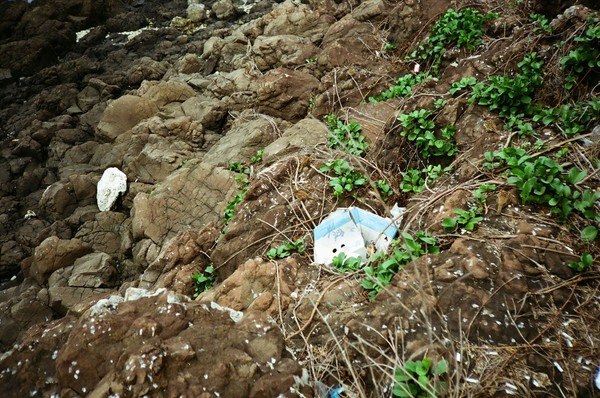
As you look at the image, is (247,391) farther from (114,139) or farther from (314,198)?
(114,139)

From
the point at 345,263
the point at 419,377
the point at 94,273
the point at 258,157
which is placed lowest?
the point at 94,273

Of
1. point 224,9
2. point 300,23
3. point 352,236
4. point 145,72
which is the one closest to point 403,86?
point 352,236

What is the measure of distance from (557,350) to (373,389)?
3.71 feet

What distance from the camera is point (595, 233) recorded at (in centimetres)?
245

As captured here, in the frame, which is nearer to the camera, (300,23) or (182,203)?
(182,203)

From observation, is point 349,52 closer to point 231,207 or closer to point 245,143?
point 245,143

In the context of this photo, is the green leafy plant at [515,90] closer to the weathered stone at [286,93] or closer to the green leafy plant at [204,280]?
the green leafy plant at [204,280]

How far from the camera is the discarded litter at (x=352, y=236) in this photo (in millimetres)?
3580

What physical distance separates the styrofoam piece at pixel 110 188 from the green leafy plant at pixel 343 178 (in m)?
6.90

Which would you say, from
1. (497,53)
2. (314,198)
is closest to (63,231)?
(314,198)

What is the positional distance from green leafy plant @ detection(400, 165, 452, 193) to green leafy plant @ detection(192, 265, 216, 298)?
2710 millimetres

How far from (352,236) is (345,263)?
31 centimetres

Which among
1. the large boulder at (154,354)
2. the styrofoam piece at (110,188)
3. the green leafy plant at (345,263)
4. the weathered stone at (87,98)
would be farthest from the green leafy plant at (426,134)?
the weathered stone at (87,98)

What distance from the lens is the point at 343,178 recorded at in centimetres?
441
